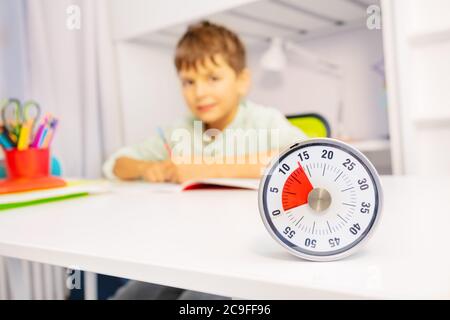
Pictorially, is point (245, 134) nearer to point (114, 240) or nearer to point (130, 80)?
point (130, 80)

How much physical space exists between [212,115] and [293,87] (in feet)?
2.00

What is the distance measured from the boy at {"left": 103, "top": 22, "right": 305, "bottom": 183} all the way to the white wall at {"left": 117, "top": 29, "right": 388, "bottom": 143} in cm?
37

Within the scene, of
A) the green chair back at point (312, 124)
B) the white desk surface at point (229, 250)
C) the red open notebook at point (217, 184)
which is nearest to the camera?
the white desk surface at point (229, 250)

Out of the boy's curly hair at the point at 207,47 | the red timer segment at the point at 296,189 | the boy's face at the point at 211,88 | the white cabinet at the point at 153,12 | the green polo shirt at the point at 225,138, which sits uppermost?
the white cabinet at the point at 153,12

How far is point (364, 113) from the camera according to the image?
140 centimetres

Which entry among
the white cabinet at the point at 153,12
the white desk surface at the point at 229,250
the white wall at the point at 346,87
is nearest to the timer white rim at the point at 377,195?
the white desk surface at the point at 229,250

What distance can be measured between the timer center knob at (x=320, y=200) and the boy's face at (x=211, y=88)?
2.57 ft

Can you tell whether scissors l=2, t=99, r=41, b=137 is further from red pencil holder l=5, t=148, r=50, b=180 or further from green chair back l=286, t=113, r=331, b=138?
green chair back l=286, t=113, r=331, b=138

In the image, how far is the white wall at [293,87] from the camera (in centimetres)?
138

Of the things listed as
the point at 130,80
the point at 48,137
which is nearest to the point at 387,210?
the point at 48,137

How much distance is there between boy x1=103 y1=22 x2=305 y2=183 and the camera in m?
0.99

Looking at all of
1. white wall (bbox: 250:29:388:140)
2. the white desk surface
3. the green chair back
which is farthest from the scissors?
white wall (bbox: 250:29:388:140)

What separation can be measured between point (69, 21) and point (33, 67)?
0.20 meters

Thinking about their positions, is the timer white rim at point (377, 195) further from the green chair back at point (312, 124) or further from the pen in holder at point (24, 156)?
the green chair back at point (312, 124)
